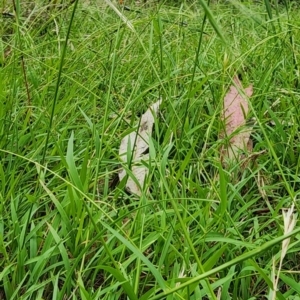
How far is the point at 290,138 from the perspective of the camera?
122cm

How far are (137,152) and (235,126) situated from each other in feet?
0.87

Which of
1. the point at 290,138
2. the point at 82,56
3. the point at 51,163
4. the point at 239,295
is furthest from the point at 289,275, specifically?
the point at 82,56

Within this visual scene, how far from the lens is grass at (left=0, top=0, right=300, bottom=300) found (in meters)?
0.83

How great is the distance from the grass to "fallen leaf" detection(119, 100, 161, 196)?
0.07 ft

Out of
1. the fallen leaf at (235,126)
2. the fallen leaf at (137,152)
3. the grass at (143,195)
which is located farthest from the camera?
the fallen leaf at (235,126)

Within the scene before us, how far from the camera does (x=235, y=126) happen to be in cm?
132

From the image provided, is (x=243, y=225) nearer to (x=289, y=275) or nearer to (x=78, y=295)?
Answer: (x=289, y=275)

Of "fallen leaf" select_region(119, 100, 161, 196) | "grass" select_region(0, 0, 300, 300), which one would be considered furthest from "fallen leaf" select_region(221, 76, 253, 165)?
"fallen leaf" select_region(119, 100, 161, 196)

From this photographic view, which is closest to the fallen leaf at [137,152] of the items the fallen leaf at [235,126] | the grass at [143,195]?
the grass at [143,195]

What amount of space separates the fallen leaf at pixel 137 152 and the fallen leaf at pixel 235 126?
179 mm

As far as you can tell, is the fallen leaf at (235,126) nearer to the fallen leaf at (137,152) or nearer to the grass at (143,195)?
the grass at (143,195)

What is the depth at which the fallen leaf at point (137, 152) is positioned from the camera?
1073 millimetres

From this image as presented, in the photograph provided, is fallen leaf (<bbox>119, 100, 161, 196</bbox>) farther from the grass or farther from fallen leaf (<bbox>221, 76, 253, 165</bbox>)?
fallen leaf (<bbox>221, 76, 253, 165</bbox>)

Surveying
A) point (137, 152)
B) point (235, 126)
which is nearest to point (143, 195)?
point (137, 152)
